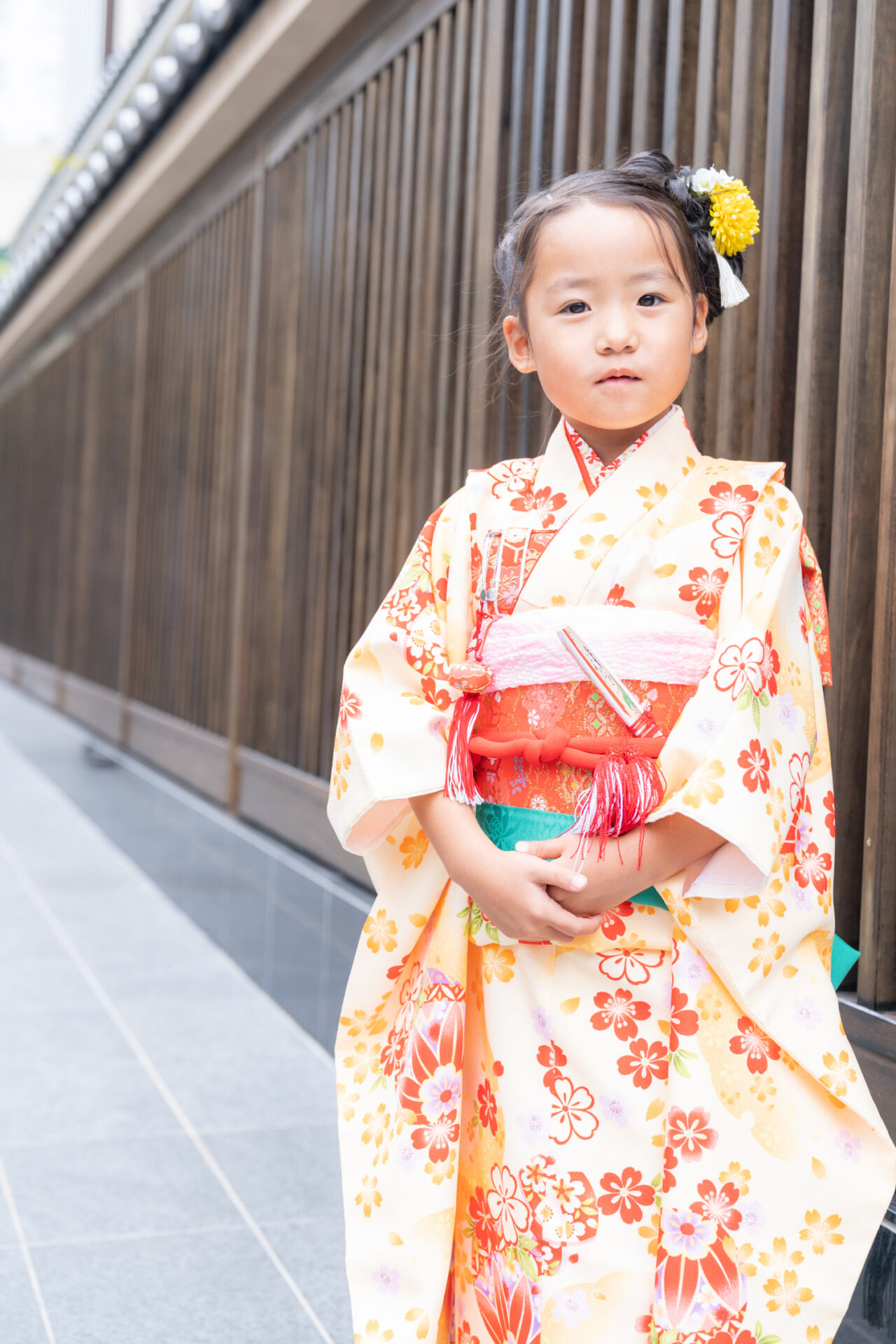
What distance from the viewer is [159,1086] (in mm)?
3174

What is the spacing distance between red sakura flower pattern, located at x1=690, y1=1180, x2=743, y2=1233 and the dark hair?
2.97ft

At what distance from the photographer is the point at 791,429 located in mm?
2049

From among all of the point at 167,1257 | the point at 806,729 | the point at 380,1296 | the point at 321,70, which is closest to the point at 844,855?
the point at 806,729

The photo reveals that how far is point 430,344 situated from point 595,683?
2.13 metres

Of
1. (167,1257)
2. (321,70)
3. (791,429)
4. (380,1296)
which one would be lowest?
(167,1257)

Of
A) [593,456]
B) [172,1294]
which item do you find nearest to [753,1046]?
[593,456]

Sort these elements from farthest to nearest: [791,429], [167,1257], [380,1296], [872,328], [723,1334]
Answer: [167,1257]
[791,429]
[872,328]
[380,1296]
[723,1334]

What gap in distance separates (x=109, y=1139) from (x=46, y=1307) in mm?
737

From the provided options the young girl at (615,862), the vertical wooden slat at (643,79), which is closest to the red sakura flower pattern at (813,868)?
the young girl at (615,862)

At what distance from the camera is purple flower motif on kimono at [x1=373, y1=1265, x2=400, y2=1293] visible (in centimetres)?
143

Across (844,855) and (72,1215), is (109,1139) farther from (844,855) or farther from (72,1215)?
(844,855)

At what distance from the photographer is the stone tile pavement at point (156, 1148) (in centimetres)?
215

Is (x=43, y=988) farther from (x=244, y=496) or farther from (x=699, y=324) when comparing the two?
(x=699, y=324)

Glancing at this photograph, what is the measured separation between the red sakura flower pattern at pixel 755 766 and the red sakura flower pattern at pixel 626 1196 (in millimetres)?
399
